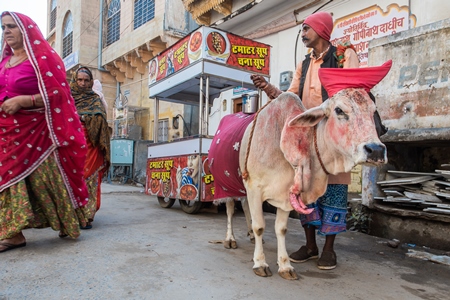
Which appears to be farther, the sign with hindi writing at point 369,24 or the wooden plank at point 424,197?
the sign with hindi writing at point 369,24

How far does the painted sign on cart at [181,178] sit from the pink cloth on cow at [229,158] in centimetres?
153

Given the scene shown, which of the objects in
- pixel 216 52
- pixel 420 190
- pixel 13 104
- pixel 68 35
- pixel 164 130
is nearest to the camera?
pixel 13 104

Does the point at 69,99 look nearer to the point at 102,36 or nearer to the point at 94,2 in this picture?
the point at 102,36

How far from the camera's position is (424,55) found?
3471 mm

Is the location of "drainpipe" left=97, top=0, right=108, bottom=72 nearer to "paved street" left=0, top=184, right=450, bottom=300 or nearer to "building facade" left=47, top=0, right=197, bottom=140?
"building facade" left=47, top=0, right=197, bottom=140

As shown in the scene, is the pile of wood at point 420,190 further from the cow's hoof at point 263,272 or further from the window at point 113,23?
the window at point 113,23

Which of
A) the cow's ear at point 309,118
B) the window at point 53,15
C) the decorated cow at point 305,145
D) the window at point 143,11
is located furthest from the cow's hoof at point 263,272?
the window at point 53,15

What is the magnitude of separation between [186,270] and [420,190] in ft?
8.66

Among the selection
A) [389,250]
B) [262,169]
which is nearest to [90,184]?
[262,169]

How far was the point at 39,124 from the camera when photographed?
2.86 m

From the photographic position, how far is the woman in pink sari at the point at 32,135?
2730mm

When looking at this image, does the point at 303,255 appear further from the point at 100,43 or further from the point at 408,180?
the point at 100,43

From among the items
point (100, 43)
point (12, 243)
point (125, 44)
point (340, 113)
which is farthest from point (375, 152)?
point (100, 43)

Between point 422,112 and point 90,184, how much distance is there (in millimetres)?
3749
